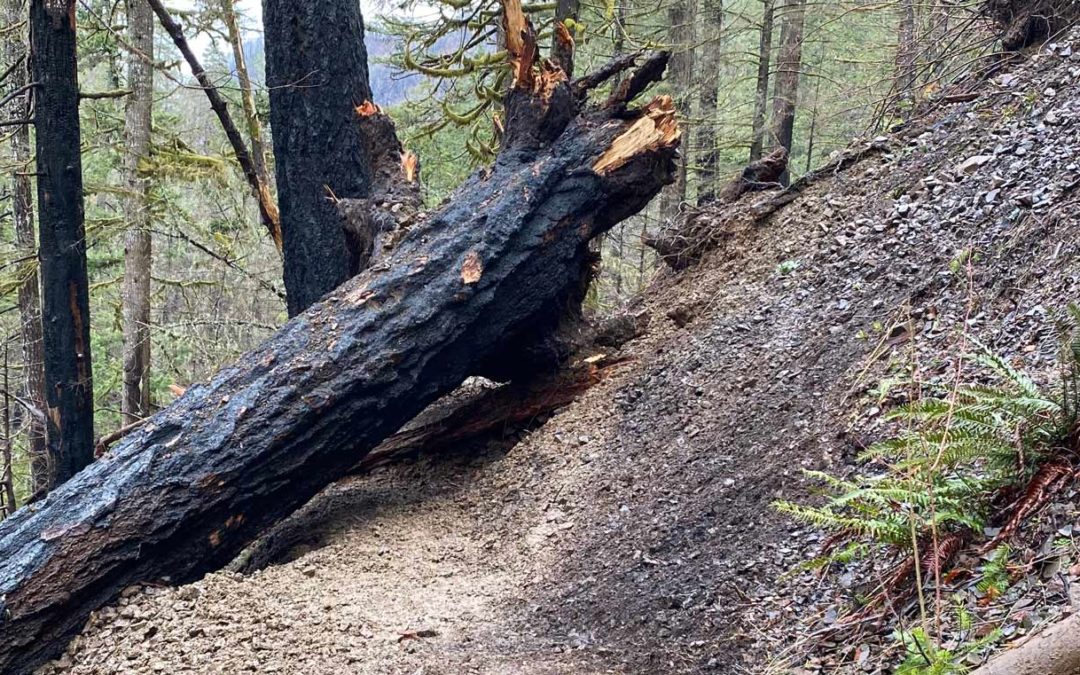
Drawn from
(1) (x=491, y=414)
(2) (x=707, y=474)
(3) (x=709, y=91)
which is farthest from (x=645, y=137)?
(3) (x=709, y=91)

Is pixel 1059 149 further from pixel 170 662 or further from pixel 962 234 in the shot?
pixel 170 662

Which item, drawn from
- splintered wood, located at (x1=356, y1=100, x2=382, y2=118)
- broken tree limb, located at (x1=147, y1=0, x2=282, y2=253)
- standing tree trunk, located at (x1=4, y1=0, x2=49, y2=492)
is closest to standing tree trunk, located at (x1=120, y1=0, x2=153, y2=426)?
standing tree trunk, located at (x1=4, y1=0, x2=49, y2=492)

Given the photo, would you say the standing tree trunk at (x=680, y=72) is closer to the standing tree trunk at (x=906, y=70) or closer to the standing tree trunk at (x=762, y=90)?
the standing tree trunk at (x=762, y=90)

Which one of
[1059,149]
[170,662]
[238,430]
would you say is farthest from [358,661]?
[1059,149]

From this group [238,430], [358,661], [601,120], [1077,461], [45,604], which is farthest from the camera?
[601,120]

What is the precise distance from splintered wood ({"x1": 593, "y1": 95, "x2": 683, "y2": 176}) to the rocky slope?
4.45 ft

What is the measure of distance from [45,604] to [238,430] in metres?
1.25

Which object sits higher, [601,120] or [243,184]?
[601,120]

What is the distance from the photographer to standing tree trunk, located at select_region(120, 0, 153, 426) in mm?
10047

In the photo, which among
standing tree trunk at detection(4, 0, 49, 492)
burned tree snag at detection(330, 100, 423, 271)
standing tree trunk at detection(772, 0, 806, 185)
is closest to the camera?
burned tree snag at detection(330, 100, 423, 271)

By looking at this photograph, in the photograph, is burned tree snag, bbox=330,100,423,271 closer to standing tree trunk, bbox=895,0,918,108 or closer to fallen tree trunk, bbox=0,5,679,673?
fallen tree trunk, bbox=0,5,679,673

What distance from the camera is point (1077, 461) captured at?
2.61 meters

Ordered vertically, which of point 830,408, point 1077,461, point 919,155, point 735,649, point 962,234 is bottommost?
point 735,649

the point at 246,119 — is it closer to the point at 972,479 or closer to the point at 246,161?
the point at 246,161
